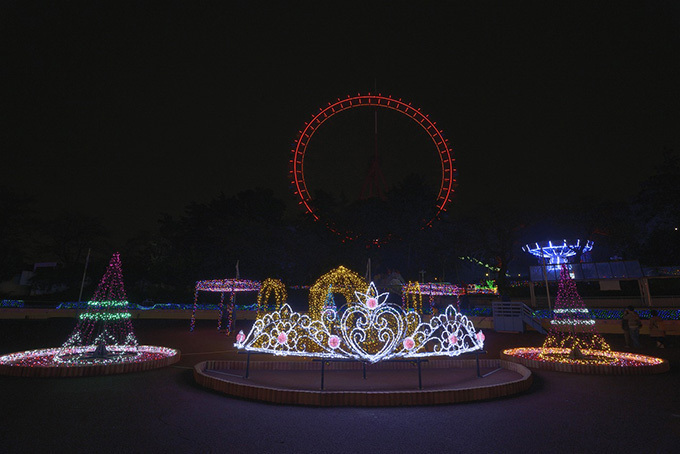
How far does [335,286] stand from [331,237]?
21.8 metres

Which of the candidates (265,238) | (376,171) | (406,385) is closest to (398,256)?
(265,238)

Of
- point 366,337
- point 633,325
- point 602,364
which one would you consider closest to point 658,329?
point 633,325

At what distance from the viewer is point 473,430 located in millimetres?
5117

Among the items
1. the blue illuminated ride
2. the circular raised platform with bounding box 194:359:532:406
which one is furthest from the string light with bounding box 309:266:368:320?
the blue illuminated ride

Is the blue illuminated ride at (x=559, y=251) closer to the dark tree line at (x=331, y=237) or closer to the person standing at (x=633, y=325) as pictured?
the dark tree line at (x=331, y=237)

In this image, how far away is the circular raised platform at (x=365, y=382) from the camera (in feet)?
20.9

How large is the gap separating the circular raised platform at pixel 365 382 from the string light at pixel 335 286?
280cm

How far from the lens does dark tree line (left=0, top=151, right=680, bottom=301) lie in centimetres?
3172

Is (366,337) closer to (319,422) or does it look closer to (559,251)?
(319,422)

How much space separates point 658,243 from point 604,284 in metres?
13.0

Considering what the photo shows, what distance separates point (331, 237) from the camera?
3416 centimetres

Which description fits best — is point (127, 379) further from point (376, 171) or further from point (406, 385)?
point (376, 171)

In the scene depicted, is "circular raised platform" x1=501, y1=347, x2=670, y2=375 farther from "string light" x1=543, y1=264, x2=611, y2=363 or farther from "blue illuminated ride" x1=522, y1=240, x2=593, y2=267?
"blue illuminated ride" x1=522, y1=240, x2=593, y2=267

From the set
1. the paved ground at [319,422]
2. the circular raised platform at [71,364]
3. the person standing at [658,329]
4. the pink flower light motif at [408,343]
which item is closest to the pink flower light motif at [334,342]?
the pink flower light motif at [408,343]
